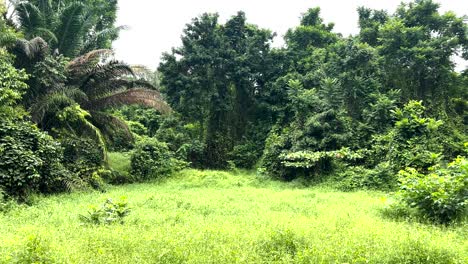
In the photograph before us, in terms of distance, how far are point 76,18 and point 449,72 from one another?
14814 millimetres

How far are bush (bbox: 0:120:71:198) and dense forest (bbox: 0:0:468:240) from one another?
0.11ft

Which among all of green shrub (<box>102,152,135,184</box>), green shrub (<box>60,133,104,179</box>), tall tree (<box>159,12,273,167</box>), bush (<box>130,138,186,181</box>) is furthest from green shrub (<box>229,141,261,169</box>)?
green shrub (<box>60,133,104,179</box>)

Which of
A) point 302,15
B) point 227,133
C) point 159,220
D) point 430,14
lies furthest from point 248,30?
point 159,220

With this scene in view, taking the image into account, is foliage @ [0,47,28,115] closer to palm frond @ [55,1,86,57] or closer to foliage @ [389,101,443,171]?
palm frond @ [55,1,86,57]

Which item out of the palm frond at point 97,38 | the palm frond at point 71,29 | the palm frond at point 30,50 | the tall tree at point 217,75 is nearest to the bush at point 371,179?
the tall tree at point 217,75

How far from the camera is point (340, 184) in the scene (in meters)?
12.5

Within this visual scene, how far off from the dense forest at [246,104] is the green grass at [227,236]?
1380 millimetres

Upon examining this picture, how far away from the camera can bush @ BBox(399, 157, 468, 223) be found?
6.34 metres

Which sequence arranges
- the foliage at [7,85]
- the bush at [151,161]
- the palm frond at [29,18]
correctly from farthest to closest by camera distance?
the bush at [151,161] < the palm frond at [29,18] < the foliage at [7,85]

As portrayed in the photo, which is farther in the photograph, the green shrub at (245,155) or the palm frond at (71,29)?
the green shrub at (245,155)

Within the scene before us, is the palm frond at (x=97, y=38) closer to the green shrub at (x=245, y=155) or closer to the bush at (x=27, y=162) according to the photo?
the bush at (x=27, y=162)

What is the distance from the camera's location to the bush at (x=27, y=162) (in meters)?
8.88

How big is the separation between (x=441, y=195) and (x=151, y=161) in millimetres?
10275

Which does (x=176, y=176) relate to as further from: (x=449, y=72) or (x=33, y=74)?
(x=449, y=72)
